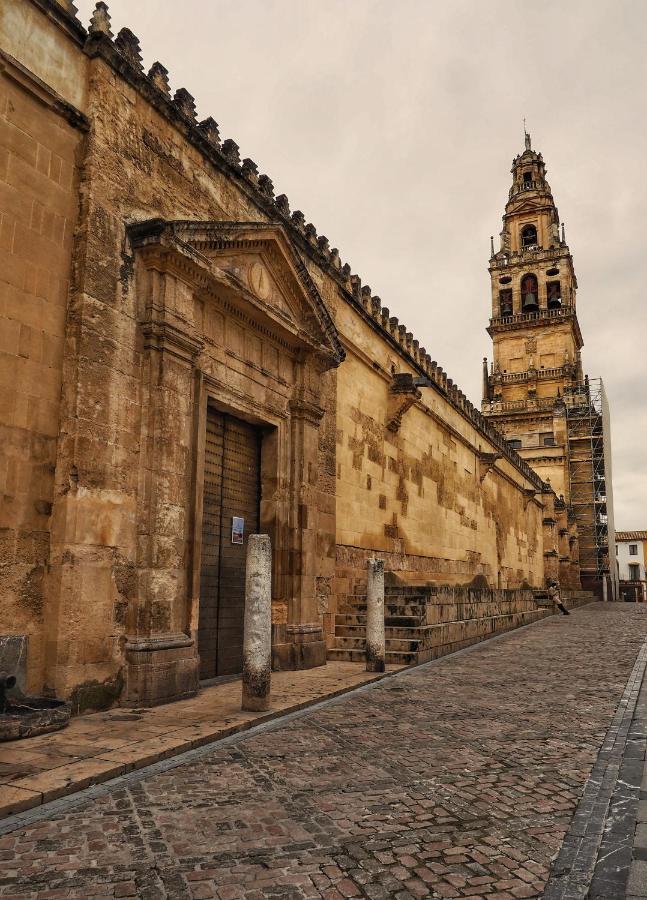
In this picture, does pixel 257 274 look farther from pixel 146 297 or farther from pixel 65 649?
pixel 65 649

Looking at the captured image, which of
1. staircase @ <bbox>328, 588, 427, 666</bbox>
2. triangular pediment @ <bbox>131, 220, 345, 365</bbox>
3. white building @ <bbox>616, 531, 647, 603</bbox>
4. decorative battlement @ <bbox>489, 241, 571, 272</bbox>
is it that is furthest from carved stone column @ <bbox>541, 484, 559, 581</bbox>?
white building @ <bbox>616, 531, 647, 603</bbox>

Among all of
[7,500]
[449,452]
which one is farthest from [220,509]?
[449,452]

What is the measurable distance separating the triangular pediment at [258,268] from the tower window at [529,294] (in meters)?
41.7

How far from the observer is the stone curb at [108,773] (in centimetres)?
382

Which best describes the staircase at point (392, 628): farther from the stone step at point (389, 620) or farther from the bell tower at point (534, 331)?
the bell tower at point (534, 331)

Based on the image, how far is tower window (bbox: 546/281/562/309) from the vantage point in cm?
4819

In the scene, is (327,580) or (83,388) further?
(327,580)

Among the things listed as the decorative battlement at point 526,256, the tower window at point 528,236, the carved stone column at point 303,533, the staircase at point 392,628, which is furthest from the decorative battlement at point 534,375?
the carved stone column at point 303,533

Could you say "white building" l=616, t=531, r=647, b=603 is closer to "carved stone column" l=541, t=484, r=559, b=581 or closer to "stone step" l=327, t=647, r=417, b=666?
"carved stone column" l=541, t=484, r=559, b=581

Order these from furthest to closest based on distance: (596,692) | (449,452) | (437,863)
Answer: (449,452)
(596,692)
(437,863)

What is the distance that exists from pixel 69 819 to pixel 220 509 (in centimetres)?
556

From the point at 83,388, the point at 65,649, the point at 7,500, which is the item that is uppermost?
the point at 83,388

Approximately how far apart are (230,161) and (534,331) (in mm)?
42106

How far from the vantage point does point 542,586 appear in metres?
35.0
